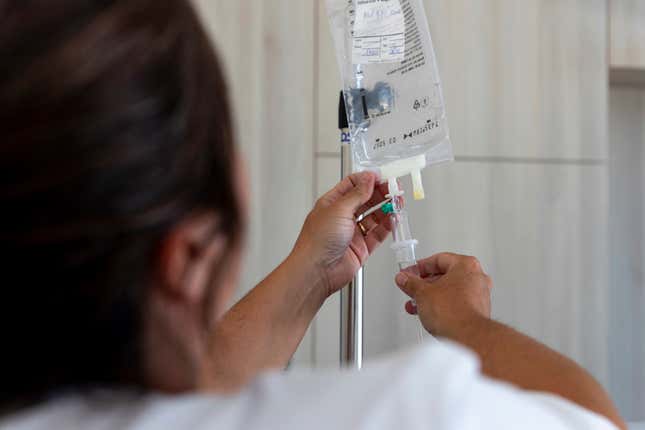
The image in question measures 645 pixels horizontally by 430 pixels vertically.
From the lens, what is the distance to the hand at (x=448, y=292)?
0.84 m

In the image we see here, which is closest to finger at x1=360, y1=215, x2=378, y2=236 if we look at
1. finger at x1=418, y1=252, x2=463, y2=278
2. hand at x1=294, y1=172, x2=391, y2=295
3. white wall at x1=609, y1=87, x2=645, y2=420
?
hand at x1=294, y1=172, x2=391, y2=295

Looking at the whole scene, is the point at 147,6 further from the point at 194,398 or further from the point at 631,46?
the point at 631,46

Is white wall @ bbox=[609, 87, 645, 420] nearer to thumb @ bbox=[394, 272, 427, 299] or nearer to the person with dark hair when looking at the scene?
thumb @ bbox=[394, 272, 427, 299]

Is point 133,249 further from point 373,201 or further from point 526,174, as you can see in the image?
point 526,174

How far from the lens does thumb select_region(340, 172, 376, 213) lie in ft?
3.37

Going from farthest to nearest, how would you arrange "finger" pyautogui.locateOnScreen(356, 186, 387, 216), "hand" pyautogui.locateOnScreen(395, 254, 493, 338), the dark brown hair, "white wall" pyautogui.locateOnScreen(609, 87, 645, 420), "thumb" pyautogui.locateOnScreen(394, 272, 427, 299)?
"white wall" pyautogui.locateOnScreen(609, 87, 645, 420) → "finger" pyautogui.locateOnScreen(356, 186, 387, 216) → "thumb" pyautogui.locateOnScreen(394, 272, 427, 299) → "hand" pyautogui.locateOnScreen(395, 254, 493, 338) → the dark brown hair

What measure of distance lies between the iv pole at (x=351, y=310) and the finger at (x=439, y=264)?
0.15 meters

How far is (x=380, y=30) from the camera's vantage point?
39.3 inches

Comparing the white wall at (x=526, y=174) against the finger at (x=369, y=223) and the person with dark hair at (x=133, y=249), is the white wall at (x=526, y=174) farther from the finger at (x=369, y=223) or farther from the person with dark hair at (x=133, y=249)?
the person with dark hair at (x=133, y=249)

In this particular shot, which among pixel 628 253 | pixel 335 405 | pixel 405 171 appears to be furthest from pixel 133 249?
pixel 628 253

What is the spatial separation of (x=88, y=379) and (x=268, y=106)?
4.10 feet

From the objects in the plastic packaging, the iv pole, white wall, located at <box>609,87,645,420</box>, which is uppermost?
the plastic packaging

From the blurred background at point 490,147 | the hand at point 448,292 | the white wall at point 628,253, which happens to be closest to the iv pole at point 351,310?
the hand at point 448,292

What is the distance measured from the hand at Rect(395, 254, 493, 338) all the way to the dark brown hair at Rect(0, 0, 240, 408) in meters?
0.46
